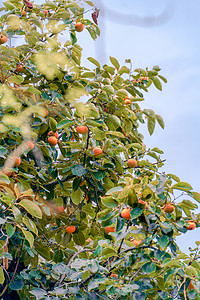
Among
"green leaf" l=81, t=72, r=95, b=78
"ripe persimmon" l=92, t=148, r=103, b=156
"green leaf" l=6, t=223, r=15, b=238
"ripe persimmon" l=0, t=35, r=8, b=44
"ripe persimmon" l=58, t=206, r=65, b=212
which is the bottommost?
"ripe persimmon" l=58, t=206, r=65, b=212

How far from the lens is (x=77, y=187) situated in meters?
2.73

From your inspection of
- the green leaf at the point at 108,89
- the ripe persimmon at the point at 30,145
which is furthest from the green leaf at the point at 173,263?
the green leaf at the point at 108,89

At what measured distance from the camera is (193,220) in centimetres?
211

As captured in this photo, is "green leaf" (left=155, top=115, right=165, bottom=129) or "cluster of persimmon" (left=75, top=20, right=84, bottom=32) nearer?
"cluster of persimmon" (left=75, top=20, right=84, bottom=32)

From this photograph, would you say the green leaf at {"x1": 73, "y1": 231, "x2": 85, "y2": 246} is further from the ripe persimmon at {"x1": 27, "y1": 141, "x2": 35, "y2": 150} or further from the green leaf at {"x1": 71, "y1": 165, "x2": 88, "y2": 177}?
the ripe persimmon at {"x1": 27, "y1": 141, "x2": 35, "y2": 150}

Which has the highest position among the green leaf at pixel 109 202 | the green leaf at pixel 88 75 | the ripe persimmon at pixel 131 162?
the green leaf at pixel 88 75

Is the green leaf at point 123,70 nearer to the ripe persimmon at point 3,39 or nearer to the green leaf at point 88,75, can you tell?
the green leaf at point 88,75

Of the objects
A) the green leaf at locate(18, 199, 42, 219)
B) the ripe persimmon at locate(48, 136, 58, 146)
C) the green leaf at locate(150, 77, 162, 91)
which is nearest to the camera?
the green leaf at locate(18, 199, 42, 219)

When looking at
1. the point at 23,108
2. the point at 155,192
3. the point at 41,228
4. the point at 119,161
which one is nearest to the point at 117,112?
the point at 119,161

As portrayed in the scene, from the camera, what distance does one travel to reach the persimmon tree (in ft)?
6.51

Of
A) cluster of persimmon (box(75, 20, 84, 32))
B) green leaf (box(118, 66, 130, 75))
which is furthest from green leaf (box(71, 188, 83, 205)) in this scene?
cluster of persimmon (box(75, 20, 84, 32))

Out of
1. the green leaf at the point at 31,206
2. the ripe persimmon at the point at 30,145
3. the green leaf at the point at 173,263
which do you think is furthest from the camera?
the ripe persimmon at the point at 30,145

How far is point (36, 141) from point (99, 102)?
1.91 ft

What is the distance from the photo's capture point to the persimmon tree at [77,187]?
199 centimetres
